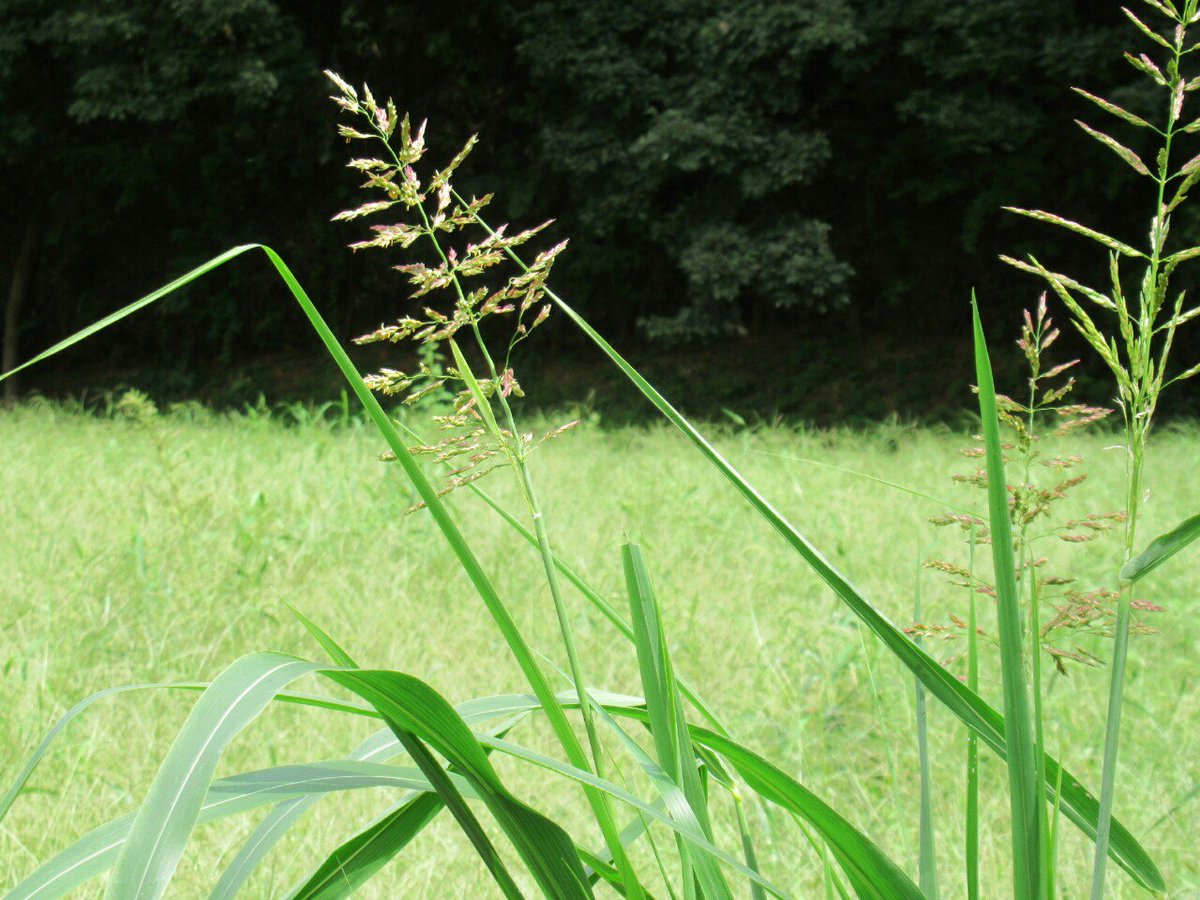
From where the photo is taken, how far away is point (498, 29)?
12781 mm

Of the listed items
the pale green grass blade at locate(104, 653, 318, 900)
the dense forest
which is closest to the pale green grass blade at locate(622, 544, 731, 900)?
the pale green grass blade at locate(104, 653, 318, 900)

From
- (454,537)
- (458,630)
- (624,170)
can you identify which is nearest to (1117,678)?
(454,537)

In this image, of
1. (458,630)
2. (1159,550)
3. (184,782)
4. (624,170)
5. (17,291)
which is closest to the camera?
(184,782)

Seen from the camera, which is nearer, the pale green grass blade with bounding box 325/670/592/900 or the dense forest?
the pale green grass blade with bounding box 325/670/592/900

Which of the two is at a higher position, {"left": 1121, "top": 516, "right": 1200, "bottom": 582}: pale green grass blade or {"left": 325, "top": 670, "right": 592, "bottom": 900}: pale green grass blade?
{"left": 1121, "top": 516, "right": 1200, "bottom": 582}: pale green grass blade

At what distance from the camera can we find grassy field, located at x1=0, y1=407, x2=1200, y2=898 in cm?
154

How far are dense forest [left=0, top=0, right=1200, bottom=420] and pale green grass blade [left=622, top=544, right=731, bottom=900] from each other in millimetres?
9836

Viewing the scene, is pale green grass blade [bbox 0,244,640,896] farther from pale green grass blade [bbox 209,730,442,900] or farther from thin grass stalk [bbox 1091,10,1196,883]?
thin grass stalk [bbox 1091,10,1196,883]

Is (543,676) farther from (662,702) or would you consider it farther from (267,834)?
(267,834)

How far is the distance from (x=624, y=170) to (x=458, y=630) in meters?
9.38

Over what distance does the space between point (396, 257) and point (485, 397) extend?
47.4 feet

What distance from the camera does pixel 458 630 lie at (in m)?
2.50

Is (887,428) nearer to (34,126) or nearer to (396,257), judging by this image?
(396,257)

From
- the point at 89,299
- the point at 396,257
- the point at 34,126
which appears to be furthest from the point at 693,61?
the point at 89,299
